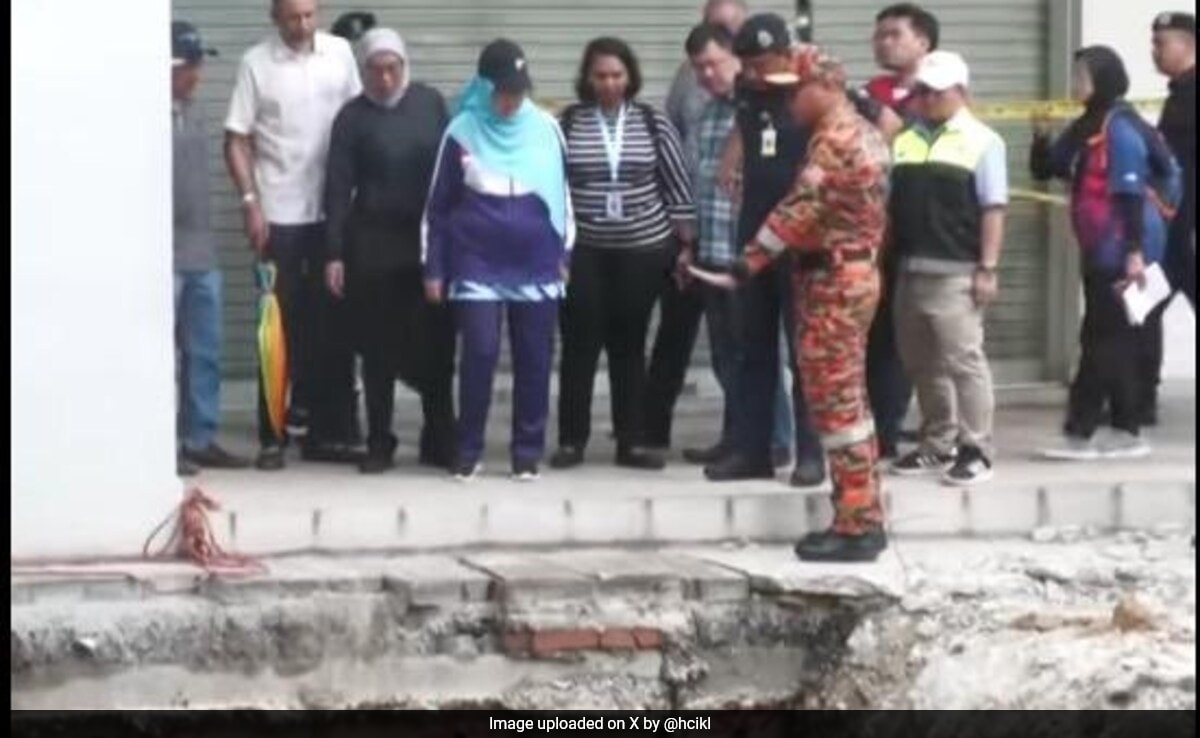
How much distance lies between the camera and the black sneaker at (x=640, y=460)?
33.5ft

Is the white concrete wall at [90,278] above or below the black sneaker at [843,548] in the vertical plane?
above

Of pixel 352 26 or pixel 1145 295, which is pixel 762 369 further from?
pixel 352 26

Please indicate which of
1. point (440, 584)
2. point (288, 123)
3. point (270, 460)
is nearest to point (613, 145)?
point (288, 123)

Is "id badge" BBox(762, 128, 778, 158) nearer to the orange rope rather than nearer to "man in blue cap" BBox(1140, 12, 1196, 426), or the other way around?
"man in blue cap" BBox(1140, 12, 1196, 426)

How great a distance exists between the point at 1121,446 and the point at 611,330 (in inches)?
76.4

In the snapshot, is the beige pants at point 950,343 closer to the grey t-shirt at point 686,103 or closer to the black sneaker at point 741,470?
the black sneaker at point 741,470

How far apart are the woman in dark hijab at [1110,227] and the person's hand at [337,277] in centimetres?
264

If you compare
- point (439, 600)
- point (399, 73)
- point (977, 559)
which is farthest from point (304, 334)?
point (977, 559)

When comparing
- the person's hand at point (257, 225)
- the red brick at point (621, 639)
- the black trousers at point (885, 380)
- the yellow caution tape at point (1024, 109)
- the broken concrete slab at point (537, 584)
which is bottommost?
the red brick at point (621, 639)

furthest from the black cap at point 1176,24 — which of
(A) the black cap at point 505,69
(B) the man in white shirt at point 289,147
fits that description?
(B) the man in white shirt at point 289,147

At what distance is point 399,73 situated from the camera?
992 centimetres

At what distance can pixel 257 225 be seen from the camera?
1006 cm

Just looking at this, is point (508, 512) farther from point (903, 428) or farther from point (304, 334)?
point (903, 428)

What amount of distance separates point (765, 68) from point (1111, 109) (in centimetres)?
153
